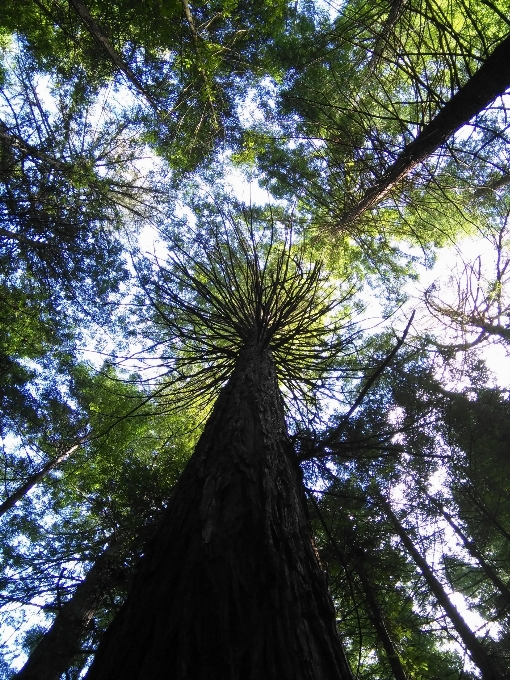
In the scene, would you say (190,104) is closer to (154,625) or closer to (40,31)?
(40,31)

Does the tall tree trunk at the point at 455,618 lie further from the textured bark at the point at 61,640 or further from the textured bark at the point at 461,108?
the textured bark at the point at 461,108

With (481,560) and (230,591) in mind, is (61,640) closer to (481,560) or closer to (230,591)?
(230,591)

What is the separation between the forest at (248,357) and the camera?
1.64m

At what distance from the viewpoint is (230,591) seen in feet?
4.52

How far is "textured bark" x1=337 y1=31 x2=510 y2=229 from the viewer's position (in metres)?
3.17

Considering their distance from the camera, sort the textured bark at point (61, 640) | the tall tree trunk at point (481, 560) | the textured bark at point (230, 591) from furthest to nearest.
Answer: the tall tree trunk at point (481, 560), the textured bark at point (61, 640), the textured bark at point (230, 591)

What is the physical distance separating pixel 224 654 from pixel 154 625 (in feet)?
0.84

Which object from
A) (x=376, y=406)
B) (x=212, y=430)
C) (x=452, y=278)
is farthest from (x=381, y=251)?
(x=212, y=430)

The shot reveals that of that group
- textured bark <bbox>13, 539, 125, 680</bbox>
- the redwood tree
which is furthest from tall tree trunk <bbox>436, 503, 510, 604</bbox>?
the redwood tree

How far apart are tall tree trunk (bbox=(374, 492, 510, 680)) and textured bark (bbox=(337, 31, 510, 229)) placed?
4.10 m

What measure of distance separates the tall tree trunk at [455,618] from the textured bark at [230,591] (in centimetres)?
383

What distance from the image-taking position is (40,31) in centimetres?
607

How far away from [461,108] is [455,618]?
629 cm

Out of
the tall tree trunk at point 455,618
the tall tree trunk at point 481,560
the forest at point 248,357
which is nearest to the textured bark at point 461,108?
the forest at point 248,357
